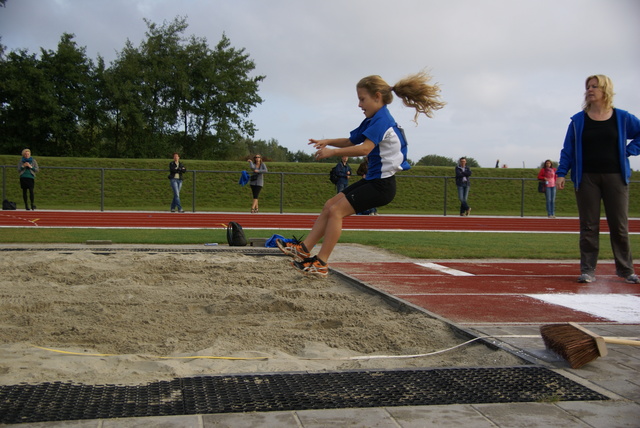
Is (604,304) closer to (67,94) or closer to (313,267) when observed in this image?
(313,267)

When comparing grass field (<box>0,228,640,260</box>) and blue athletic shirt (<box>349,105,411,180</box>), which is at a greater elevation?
blue athletic shirt (<box>349,105,411,180</box>)

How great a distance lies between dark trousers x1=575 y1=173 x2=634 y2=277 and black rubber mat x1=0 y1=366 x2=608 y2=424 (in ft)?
14.2

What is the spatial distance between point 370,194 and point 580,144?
3043mm

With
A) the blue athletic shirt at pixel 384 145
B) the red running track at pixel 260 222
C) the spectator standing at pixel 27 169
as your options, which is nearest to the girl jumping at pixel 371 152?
the blue athletic shirt at pixel 384 145

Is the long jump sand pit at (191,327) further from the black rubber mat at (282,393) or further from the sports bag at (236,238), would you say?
the sports bag at (236,238)

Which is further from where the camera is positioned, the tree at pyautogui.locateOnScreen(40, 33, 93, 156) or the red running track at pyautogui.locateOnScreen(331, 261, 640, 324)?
the tree at pyautogui.locateOnScreen(40, 33, 93, 156)

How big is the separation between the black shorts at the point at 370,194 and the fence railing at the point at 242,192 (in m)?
18.3

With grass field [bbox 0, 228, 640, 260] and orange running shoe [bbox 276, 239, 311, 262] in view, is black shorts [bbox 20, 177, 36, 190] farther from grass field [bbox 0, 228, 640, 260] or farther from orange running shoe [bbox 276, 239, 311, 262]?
orange running shoe [bbox 276, 239, 311, 262]

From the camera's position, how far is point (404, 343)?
3.95 m

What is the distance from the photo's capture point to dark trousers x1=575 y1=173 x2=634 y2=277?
22.6ft

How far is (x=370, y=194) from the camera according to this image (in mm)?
5355

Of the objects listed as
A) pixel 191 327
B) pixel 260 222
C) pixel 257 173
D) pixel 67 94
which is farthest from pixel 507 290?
pixel 67 94

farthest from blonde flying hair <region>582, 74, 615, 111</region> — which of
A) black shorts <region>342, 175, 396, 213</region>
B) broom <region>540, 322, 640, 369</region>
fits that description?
broom <region>540, 322, 640, 369</region>

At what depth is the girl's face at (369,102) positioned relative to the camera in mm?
5625
